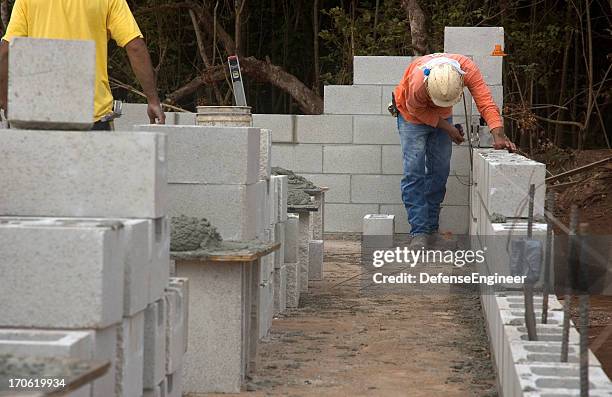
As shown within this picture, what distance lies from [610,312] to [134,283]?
4626 millimetres

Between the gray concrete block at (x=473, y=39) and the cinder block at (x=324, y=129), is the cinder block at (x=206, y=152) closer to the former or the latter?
the gray concrete block at (x=473, y=39)

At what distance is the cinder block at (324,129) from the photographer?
11.2 m

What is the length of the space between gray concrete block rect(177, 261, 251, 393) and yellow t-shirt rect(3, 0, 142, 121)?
1.01 meters

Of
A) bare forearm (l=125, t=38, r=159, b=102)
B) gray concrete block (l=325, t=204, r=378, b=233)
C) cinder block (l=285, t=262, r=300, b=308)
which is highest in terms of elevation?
bare forearm (l=125, t=38, r=159, b=102)

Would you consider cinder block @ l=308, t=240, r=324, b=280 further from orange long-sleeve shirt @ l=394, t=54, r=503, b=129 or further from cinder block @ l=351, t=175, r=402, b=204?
cinder block @ l=351, t=175, r=402, b=204

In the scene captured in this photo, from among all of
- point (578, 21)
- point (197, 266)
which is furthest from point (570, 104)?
point (197, 266)

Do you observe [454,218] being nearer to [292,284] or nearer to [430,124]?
[430,124]

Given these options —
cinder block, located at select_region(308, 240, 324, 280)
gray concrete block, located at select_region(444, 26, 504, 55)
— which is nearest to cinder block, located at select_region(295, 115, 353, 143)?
gray concrete block, located at select_region(444, 26, 504, 55)

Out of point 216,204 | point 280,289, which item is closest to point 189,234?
point 216,204

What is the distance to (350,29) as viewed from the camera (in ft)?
48.9

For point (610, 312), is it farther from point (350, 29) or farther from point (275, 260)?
point (350, 29)

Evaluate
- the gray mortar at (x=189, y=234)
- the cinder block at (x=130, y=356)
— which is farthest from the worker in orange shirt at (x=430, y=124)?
the cinder block at (x=130, y=356)

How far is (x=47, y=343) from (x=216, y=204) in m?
2.18

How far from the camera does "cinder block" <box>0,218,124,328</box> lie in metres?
3.46
